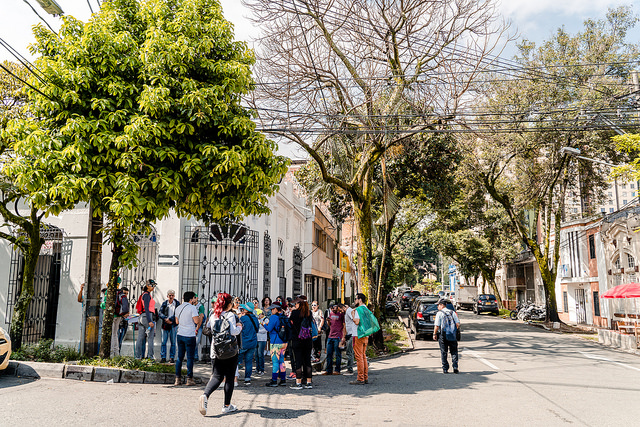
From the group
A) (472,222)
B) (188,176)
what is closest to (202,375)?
(188,176)

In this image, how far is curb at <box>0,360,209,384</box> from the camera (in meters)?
8.92

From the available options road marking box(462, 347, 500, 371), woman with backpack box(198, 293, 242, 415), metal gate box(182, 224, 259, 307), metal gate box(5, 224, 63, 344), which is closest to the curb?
woman with backpack box(198, 293, 242, 415)

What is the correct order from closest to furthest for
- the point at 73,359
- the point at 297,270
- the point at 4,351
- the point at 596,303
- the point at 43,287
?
the point at 4,351, the point at 73,359, the point at 43,287, the point at 297,270, the point at 596,303

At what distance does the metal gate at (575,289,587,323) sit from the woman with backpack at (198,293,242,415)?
30.2 m

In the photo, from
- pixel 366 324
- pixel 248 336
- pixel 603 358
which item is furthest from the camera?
pixel 603 358

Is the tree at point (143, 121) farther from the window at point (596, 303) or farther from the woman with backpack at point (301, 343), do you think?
the window at point (596, 303)

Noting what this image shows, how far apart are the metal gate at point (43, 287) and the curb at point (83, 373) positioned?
497 cm

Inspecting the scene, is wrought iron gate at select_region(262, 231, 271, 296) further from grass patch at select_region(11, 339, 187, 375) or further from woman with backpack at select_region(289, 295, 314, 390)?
woman with backpack at select_region(289, 295, 314, 390)

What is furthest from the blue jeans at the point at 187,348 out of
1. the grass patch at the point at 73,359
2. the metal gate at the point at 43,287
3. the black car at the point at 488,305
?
the black car at the point at 488,305

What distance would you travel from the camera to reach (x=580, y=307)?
3119 centimetres

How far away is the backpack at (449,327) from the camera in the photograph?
1053 cm

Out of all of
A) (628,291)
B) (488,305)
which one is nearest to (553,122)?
(628,291)

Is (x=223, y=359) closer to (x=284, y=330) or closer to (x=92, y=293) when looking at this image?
(x=284, y=330)

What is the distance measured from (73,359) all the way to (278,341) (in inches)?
169
